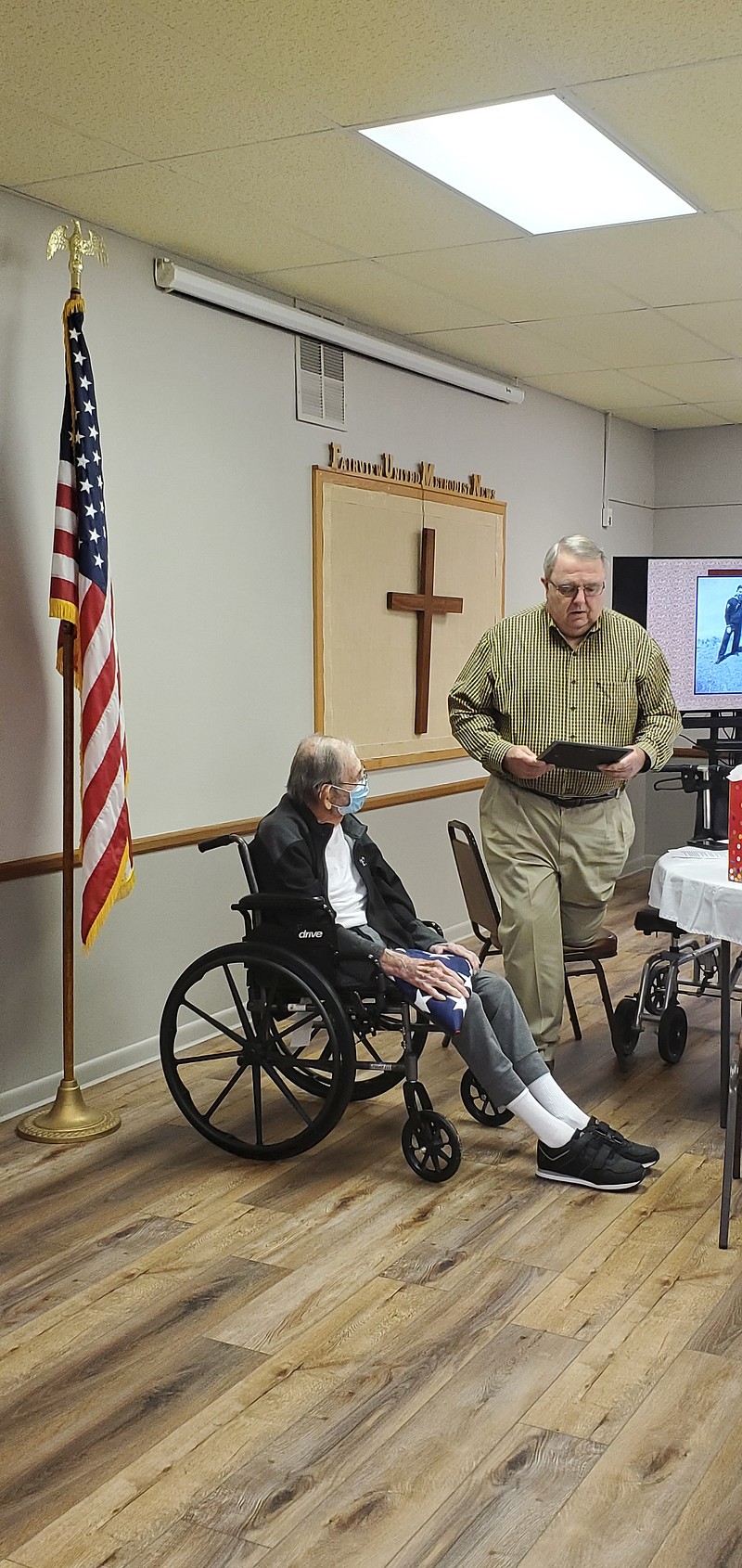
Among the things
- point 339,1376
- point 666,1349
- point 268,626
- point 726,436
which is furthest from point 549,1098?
point 726,436

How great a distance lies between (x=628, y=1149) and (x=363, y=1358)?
1077 millimetres

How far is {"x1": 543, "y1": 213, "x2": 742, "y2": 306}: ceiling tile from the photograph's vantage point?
4.15m

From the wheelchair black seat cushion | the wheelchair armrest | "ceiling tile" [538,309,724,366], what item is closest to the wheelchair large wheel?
the wheelchair armrest

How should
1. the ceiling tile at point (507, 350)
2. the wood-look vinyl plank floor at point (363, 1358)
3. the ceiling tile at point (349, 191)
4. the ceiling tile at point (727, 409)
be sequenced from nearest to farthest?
the wood-look vinyl plank floor at point (363, 1358)
the ceiling tile at point (349, 191)
the ceiling tile at point (507, 350)
the ceiling tile at point (727, 409)

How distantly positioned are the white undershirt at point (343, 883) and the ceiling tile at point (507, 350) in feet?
8.36

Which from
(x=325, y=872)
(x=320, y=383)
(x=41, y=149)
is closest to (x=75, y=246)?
(x=41, y=149)

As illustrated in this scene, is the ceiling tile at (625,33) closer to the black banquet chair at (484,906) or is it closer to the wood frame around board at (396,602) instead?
the black banquet chair at (484,906)

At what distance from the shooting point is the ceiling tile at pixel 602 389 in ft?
21.3

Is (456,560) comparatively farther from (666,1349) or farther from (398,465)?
(666,1349)

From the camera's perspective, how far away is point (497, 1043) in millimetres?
3365

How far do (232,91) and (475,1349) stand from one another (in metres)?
2.65

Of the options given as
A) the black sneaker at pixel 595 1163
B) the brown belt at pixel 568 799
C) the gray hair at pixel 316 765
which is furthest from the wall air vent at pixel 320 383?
the black sneaker at pixel 595 1163

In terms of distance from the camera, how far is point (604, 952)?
4328mm

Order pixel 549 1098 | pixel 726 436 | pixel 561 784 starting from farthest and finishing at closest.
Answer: pixel 726 436
pixel 561 784
pixel 549 1098
